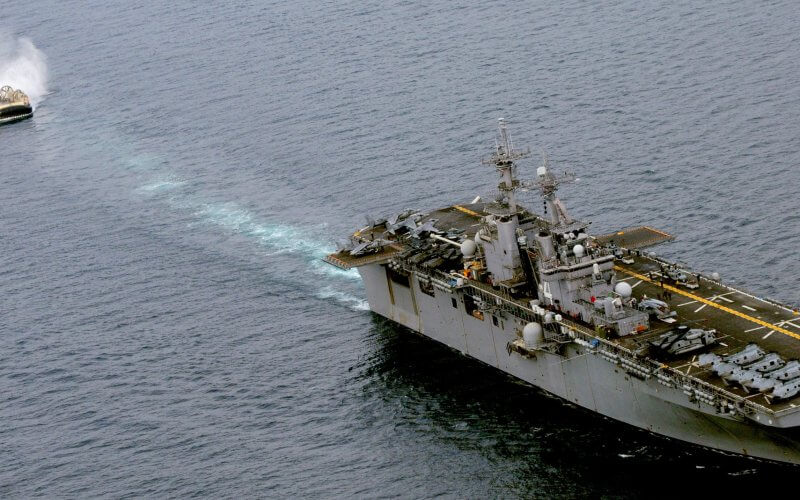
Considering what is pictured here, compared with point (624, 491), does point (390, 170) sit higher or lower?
higher

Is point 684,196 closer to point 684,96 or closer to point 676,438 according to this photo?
point 684,96

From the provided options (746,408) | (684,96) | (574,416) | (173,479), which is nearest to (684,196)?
(684,96)

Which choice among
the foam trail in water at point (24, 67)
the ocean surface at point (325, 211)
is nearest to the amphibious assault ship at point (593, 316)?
the ocean surface at point (325, 211)

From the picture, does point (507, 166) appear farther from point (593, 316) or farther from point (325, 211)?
point (325, 211)

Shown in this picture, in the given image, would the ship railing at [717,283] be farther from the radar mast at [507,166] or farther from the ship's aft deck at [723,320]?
the radar mast at [507,166]

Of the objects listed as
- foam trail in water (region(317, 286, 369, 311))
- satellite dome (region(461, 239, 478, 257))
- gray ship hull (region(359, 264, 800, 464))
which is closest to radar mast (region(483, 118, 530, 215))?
satellite dome (region(461, 239, 478, 257))
